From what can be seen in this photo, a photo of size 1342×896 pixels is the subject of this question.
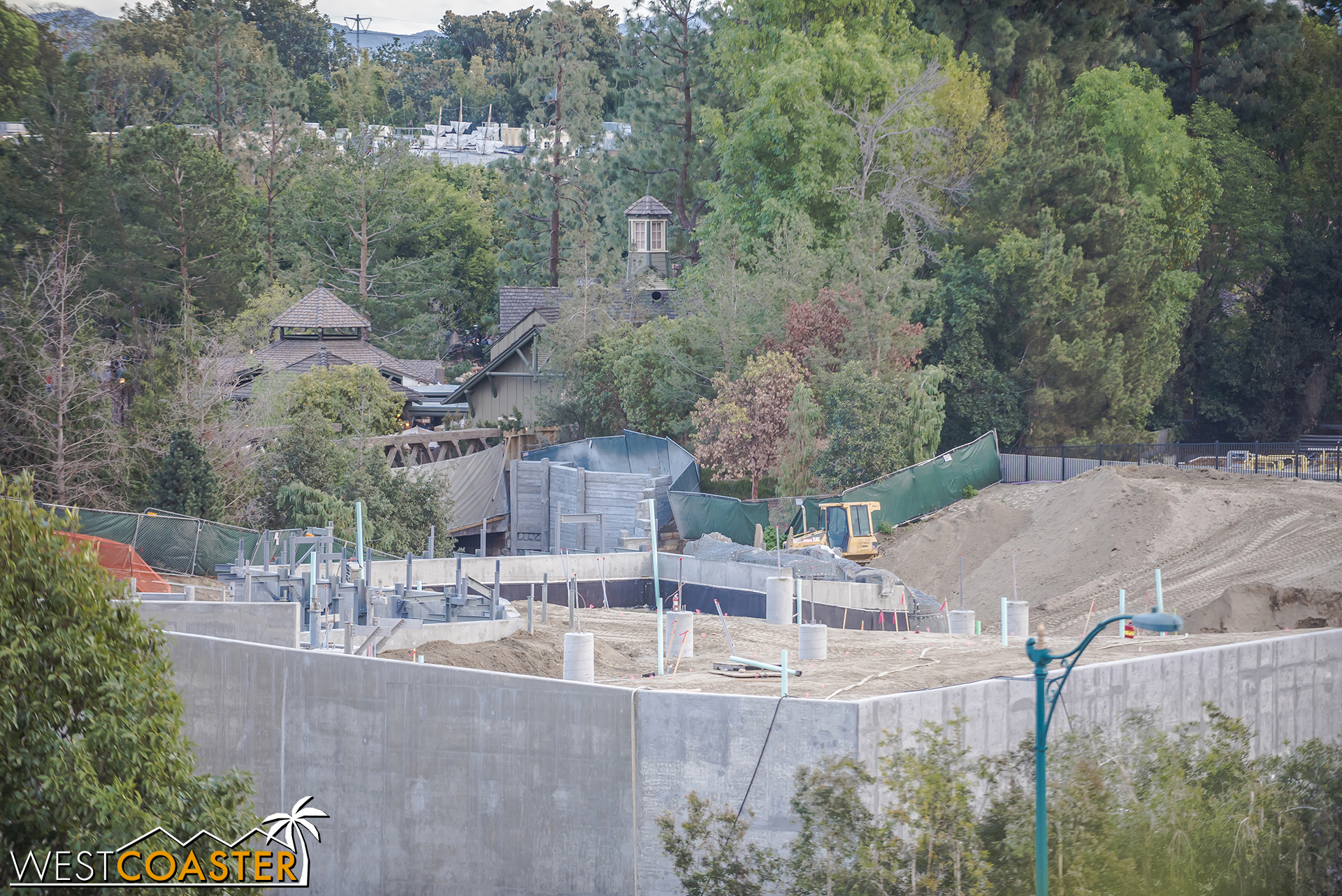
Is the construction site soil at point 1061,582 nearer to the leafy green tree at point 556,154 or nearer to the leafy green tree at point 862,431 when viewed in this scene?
the leafy green tree at point 862,431

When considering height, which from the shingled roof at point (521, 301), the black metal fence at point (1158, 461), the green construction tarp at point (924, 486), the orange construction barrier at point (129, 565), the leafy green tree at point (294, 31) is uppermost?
the leafy green tree at point (294, 31)

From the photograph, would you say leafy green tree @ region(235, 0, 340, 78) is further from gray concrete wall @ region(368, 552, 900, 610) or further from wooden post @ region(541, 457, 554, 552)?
gray concrete wall @ region(368, 552, 900, 610)

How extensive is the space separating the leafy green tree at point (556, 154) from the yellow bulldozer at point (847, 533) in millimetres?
36281

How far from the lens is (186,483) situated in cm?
3444

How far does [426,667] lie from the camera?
1838 centimetres

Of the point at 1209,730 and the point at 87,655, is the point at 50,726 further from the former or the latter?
the point at 1209,730

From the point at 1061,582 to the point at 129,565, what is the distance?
890 inches

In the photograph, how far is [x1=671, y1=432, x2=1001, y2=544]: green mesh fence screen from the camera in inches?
1551

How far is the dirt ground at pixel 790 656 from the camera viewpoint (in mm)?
20812

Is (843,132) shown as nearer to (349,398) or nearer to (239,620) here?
(349,398)

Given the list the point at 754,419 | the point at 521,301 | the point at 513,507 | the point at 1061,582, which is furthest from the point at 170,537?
the point at 521,301

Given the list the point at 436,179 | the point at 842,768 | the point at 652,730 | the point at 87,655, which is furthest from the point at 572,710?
the point at 436,179

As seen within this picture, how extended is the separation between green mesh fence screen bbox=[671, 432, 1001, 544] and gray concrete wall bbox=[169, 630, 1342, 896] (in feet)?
65.9

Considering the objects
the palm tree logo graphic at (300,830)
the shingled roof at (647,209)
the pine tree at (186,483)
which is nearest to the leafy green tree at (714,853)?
the palm tree logo graphic at (300,830)
